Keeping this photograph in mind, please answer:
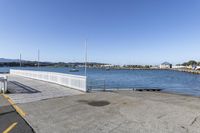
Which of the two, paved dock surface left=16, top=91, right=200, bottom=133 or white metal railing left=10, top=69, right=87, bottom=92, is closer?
paved dock surface left=16, top=91, right=200, bottom=133

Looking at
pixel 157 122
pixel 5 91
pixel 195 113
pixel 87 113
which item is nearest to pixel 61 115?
pixel 87 113

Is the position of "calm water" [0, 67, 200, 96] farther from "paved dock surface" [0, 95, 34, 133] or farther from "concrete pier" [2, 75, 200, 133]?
"paved dock surface" [0, 95, 34, 133]

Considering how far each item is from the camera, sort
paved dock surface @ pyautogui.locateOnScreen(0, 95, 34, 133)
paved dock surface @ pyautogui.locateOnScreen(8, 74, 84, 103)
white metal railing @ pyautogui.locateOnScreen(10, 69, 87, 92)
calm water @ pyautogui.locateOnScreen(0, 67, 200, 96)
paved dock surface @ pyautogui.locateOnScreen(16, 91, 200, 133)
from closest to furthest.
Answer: paved dock surface @ pyautogui.locateOnScreen(0, 95, 34, 133), paved dock surface @ pyautogui.locateOnScreen(16, 91, 200, 133), paved dock surface @ pyautogui.locateOnScreen(8, 74, 84, 103), white metal railing @ pyautogui.locateOnScreen(10, 69, 87, 92), calm water @ pyautogui.locateOnScreen(0, 67, 200, 96)

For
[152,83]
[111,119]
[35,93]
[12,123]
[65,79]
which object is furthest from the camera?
[152,83]

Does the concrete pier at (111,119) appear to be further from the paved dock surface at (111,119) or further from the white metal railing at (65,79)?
the white metal railing at (65,79)

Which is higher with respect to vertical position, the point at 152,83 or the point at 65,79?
the point at 65,79

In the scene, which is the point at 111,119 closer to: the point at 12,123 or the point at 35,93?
the point at 12,123

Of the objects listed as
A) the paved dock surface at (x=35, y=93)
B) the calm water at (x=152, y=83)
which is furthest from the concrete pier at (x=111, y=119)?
the calm water at (x=152, y=83)

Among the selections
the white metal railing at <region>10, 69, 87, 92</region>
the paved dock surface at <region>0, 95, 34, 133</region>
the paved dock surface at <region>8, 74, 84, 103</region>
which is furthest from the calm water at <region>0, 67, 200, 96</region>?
the paved dock surface at <region>0, 95, 34, 133</region>

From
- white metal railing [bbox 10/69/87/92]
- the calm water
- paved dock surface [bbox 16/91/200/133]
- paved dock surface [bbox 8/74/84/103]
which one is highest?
white metal railing [bbox 10/69/87/92]

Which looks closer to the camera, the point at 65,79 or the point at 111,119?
the point at 111,119

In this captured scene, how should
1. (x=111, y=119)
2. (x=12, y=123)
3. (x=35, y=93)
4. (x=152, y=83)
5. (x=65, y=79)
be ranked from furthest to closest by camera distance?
(x=152, y=83) → (x=65, y=79) → (x=35, y=93) → (x=111, y=119) → (x=12, y=123)

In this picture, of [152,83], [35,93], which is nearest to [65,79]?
[35,93]

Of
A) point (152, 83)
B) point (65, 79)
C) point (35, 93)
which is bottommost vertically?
point (152, 83)
